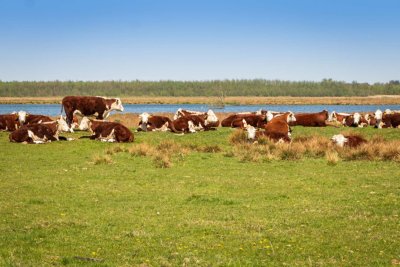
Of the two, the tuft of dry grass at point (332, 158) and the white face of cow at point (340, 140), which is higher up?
the white face of cow at point (340, 140)

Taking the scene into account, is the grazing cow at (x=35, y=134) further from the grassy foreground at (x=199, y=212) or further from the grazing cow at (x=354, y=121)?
the grazing cow at (x=354, y=121)

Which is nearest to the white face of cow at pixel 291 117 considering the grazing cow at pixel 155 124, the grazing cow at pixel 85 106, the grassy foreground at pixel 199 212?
the grazing cow at pixel 155 124

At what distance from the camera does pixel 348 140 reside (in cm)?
2233

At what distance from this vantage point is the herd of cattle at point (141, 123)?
25.2 m

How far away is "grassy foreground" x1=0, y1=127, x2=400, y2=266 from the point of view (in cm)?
819

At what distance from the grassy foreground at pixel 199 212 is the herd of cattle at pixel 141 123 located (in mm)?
5923

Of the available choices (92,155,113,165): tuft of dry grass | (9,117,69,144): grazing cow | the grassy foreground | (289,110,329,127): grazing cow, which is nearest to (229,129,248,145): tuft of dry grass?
the grassy foreground

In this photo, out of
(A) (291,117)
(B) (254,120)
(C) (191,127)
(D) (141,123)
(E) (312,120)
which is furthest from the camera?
(E) (312,120)

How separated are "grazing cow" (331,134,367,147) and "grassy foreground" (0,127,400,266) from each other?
3.13 meters

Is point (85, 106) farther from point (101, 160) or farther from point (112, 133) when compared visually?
point (101, 160)

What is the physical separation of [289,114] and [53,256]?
25.0 metres

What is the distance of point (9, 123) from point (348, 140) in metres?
19.3

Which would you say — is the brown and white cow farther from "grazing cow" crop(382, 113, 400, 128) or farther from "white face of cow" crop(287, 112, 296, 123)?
"grazing cow" crop(382, 113, 400, 128)

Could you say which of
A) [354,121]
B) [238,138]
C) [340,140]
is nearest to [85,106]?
[238,138]
